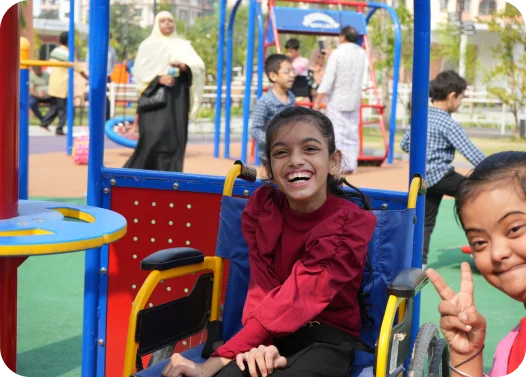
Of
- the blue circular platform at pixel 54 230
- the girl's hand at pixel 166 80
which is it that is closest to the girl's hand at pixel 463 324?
the blue circular platform at pixel 54 230

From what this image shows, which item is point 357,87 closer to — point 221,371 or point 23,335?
point 23,335

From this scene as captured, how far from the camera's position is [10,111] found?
2600mm

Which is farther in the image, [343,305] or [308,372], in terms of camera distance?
[343,305]

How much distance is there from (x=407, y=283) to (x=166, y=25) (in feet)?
20.0

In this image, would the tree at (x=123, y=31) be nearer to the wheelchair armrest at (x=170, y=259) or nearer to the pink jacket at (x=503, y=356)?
the wheelchair armrest at (x=170, y=259)

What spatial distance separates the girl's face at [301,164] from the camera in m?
2.89

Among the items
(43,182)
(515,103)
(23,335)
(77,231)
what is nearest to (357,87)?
(43,182)

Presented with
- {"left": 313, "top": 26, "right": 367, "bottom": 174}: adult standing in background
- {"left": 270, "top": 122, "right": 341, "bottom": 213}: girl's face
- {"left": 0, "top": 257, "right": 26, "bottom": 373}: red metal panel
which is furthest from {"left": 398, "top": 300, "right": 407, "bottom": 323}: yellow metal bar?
{"left": 313, "top": 26, "right": 367, "bottom": 174}: adult standing in background

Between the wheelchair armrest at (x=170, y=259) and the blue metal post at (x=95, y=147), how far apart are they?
76cm

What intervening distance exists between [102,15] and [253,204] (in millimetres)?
1161

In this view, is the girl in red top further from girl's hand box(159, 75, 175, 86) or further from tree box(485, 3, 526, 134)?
tree box(485, 3, 526, 134)

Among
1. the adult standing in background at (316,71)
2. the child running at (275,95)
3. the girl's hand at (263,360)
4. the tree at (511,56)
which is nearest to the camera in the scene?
the girl's hand at (263,360)

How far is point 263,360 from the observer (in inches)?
104

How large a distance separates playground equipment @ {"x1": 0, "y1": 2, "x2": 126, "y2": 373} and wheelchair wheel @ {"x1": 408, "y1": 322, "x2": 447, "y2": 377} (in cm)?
95
